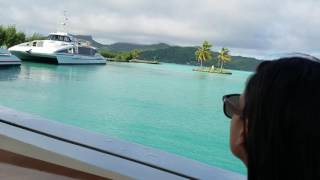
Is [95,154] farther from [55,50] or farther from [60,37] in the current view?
[60,37]

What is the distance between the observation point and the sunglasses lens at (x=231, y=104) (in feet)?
1.86

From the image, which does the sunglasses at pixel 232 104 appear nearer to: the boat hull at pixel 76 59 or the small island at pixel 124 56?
the boat hull at pixel 76 59

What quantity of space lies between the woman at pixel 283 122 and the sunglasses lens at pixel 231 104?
0.04 metres

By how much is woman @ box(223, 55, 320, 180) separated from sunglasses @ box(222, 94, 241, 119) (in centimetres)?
3

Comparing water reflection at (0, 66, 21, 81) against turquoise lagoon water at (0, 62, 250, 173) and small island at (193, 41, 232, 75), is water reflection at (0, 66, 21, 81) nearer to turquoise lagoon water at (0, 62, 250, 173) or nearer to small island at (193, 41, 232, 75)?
turquoise lagoon water at (0, 62, 250, 173)

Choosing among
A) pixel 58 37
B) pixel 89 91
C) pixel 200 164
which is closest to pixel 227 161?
pixel 200 164

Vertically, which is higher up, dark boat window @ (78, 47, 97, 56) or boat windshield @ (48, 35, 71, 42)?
boat windshield @ (48, 35, 71, 42)

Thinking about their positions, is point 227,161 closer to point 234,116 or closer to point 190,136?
point 190,136

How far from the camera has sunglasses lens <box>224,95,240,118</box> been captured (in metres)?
0.57

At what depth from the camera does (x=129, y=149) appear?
1743 mm

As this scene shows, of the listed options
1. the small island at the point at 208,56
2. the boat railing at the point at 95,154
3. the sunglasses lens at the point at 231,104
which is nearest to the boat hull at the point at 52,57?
the small island at the point at 208,56

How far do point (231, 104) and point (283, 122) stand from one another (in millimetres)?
96

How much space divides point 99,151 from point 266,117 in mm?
1277

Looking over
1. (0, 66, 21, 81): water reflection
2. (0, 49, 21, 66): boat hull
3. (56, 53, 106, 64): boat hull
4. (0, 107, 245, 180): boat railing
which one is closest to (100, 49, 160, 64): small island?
(56, 53, 106, 64): boat hull
